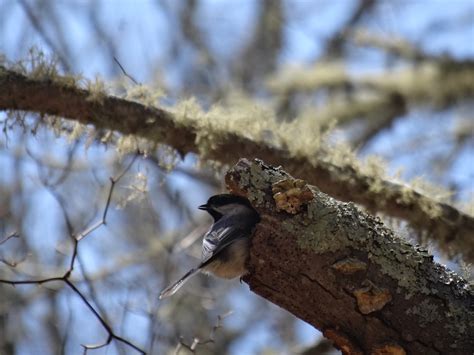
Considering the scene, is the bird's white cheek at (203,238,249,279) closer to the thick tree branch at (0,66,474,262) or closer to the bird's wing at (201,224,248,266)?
the bird's wing at (201,224,248,266)

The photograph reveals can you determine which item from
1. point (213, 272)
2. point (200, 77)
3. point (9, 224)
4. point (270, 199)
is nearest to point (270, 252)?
point (270, 199)

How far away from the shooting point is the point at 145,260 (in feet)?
15.4

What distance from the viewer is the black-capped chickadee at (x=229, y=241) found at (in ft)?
7.30

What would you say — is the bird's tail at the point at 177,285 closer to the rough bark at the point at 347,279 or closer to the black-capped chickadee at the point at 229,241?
the black-capped chickadee at the point at 229,241

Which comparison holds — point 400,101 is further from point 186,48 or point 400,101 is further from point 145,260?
point 186,48

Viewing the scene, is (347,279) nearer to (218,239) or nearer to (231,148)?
(218,239)

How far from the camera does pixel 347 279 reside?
82.6 inches

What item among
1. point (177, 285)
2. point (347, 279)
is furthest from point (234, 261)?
point (347, 279)

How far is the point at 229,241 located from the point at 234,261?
6cm

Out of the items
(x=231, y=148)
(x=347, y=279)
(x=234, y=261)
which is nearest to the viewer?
(x=347, y=279)

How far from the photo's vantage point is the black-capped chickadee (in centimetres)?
222

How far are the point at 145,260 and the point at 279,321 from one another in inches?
83.2

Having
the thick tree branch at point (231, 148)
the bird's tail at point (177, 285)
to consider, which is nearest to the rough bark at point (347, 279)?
the bird's tail at point (177, 285)

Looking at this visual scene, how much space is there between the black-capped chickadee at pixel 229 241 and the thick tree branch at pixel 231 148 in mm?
824
